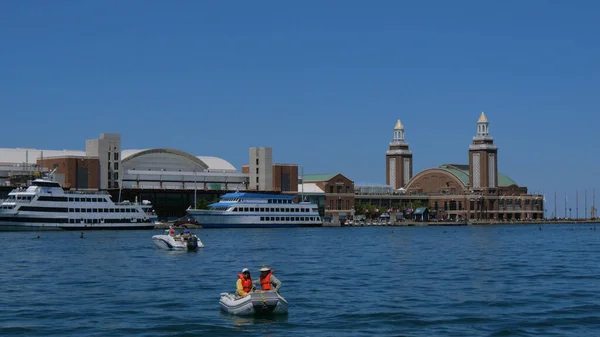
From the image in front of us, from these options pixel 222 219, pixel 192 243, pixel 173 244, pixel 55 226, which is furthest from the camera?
pixel 222 219

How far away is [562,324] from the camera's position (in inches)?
1812

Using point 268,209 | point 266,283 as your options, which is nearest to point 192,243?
point 266,283

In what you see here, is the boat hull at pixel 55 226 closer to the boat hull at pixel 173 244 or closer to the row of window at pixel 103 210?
the row of window at pixel 103 210

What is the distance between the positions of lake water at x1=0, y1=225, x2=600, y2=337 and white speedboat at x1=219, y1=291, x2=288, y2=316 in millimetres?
530

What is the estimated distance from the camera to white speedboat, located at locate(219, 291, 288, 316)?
4706 centimetres

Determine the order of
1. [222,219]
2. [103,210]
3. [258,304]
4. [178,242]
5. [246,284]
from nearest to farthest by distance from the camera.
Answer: [258,304] < [246,284] < [178,242] < [103,210] < [222,219]

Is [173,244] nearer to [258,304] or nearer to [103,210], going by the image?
[258,304]

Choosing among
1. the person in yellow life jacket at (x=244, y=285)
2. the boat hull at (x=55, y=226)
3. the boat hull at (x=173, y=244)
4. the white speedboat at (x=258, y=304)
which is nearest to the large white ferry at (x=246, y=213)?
the boat hull at (x=55, y=226)

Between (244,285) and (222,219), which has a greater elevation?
(222,219)

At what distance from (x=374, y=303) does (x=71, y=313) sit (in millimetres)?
16052

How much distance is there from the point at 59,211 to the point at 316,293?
108 meters

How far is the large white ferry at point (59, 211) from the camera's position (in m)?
152

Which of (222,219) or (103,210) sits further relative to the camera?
(222,219)

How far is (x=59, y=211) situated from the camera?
15800 cm
